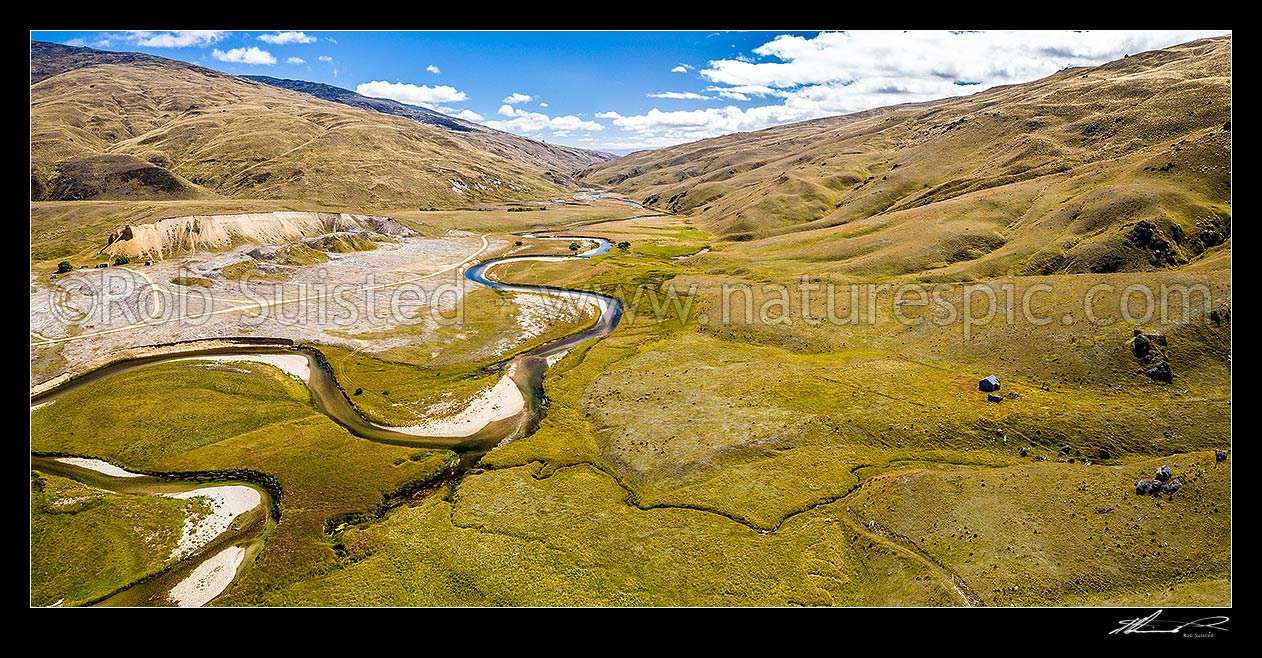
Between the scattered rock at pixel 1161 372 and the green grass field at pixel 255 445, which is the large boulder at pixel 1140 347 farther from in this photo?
the green grass field at pixel 255 445

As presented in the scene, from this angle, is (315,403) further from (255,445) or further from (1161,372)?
(1161,372)

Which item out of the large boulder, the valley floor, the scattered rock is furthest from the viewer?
the large boulder

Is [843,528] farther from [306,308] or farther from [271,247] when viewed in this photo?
[271,247]

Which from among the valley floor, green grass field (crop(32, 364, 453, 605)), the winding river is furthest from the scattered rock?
green grass field (crop(32, 364, 453, 605))

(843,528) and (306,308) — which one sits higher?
(306,308)

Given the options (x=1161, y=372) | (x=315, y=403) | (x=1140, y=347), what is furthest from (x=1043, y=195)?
(x=315, y=403)

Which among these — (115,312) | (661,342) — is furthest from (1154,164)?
(115,312)
